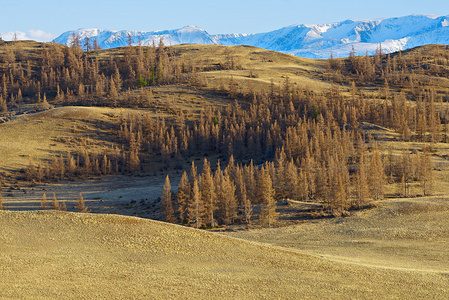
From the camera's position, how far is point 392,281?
1567 inches

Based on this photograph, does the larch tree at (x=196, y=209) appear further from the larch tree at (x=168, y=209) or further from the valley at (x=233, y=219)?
the larch tree at (x=168, y=209)

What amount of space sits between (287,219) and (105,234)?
4895 cm

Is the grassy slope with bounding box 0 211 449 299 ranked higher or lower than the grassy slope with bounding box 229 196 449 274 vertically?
higher

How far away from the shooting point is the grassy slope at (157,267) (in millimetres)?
35375

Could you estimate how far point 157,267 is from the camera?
40.1m

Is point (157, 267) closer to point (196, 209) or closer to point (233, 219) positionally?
point (196, 209)

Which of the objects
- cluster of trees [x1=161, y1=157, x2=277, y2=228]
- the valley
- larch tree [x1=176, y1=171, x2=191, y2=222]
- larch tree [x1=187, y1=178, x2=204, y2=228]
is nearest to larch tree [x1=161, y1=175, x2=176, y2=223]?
cluster of trees [x1=161, y1=157, x2=277, y2=228]

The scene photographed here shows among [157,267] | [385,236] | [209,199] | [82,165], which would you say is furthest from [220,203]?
[82,165]

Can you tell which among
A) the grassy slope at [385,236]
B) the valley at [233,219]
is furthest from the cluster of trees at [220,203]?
the grassy slope at [385,236]

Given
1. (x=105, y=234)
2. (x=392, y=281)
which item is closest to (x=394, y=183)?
(x=392, y=281)

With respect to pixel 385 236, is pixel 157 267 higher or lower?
higher

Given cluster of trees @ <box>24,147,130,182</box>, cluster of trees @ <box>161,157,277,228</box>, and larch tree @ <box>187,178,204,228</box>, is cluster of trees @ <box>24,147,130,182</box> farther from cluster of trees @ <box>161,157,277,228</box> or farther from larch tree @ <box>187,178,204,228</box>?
larch tree @ <box>187,178,204,228</box>

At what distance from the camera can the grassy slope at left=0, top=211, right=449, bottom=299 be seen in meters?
35.4

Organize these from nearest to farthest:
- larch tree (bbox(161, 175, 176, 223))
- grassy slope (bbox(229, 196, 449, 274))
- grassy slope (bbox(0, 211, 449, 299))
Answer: grassy slope (bbox(0, 211, 449, 299)) < grassy slope (bbox(229, 196, 449, 274)) < larch tree (bbox(161, 175, 176, 223))
